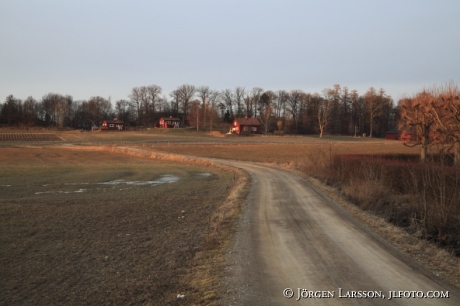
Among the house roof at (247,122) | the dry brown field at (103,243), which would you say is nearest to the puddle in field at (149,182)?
the dry brown field at (103,243)

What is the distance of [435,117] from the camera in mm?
26688

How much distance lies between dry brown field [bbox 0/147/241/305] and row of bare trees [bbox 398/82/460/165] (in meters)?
14.3

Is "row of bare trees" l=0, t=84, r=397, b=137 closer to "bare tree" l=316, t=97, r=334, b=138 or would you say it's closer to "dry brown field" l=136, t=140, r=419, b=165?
"bare tree" l=316, t=97, r=334, b=138

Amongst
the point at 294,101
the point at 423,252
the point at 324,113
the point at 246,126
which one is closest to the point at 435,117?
the point at 423,252

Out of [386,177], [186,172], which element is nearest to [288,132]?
[186,172]

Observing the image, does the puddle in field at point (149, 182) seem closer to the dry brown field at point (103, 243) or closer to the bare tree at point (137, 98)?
the dry brown field at point (103, 243)

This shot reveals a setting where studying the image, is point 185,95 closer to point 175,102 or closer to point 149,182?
point 175,102

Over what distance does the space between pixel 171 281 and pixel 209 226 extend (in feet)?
17.8

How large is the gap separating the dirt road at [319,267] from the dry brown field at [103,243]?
101 cm

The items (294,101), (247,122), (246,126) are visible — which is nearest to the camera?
(246,126)

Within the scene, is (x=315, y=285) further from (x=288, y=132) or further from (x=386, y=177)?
(x=288, y=132)

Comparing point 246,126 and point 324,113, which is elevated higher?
point 324,113

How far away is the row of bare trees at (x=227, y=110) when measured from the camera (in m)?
128

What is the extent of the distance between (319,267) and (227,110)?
489 feet
